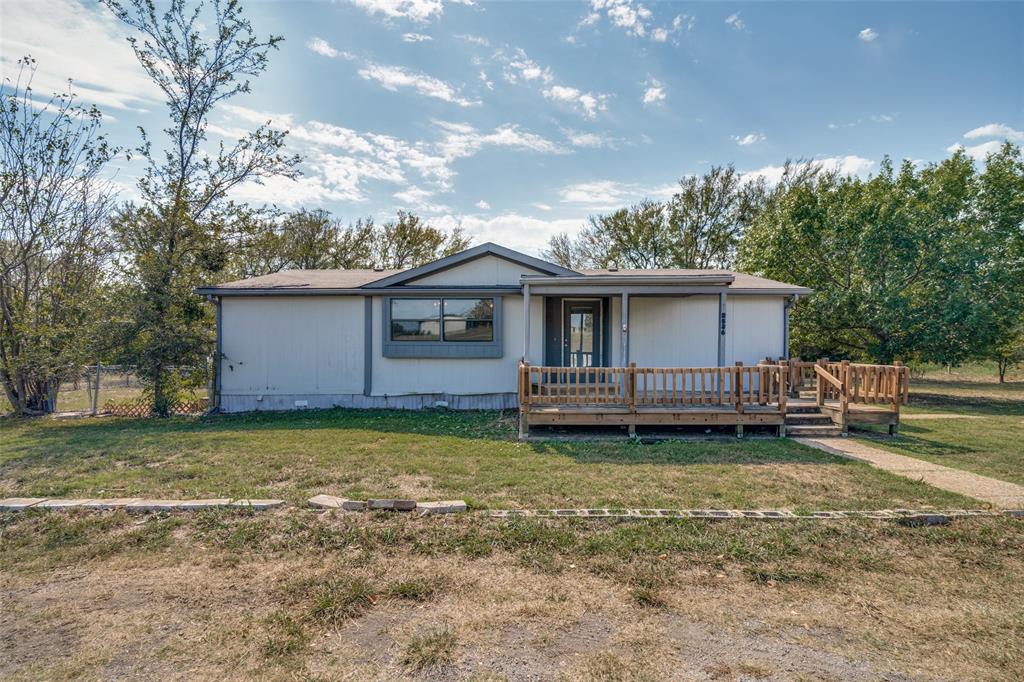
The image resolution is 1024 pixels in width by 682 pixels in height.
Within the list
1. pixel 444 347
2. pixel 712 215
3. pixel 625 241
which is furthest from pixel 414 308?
pixel 712 215

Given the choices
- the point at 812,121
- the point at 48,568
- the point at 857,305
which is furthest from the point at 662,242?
the point at 48,568

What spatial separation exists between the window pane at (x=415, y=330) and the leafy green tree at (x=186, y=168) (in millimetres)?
4452

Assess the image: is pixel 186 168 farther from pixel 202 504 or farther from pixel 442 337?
pixel 202 504

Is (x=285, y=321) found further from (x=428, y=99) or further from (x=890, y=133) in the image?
(x=890, y=133)

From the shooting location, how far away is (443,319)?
427 inches

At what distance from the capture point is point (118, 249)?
13547 millimetres

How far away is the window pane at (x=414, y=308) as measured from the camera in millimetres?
10805

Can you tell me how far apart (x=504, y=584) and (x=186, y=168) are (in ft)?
44.0

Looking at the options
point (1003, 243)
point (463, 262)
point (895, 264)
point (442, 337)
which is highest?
point (1003, 243)

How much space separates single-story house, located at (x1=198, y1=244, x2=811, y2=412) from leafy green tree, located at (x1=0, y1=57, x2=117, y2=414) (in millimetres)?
3332

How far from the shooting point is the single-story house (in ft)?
35.5

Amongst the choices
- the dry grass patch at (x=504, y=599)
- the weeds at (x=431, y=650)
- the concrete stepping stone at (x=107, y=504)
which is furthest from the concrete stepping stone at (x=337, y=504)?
the weeds at (x=431, y=650)

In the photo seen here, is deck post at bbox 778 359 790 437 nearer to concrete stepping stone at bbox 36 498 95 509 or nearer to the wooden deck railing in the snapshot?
the wooden deck railing

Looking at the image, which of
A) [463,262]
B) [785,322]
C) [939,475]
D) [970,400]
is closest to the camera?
[939,475]
